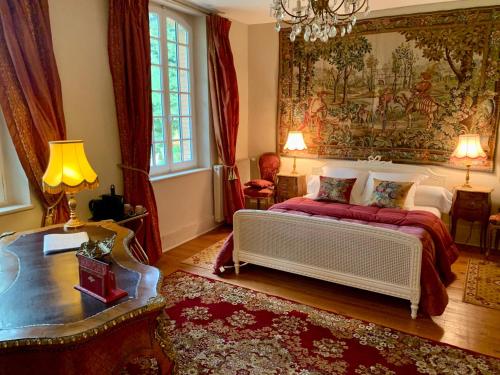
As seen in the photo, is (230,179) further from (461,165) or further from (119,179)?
(461,165)

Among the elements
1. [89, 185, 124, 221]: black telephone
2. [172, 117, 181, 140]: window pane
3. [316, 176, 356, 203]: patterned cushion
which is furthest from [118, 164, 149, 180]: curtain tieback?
[316, 176, 356, 203]: patterned cushion

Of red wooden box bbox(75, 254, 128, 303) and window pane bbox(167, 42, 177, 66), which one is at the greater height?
window pane bbox(167, 42, 177, 66)

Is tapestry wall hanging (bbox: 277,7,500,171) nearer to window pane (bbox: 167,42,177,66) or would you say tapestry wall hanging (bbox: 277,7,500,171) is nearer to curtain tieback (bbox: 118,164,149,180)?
window pane (bbox: 167,42,177,66)

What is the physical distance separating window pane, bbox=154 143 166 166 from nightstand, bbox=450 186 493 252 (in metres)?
3.30

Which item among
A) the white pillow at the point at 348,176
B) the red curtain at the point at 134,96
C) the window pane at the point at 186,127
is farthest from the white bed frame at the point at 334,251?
the window pane at the point at 186,127

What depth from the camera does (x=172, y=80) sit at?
444 centimetres

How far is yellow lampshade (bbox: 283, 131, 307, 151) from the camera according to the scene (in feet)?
16.6

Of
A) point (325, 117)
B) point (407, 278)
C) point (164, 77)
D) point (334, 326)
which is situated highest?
point (164, 77)

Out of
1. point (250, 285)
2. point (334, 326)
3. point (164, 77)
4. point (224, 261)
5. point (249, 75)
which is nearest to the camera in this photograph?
point (334, 326)

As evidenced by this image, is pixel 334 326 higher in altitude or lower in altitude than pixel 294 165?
lower

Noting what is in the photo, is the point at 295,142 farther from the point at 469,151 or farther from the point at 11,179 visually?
the point at 11,179

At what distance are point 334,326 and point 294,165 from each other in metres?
2.85

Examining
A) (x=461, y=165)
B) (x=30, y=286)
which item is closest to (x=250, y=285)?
(x=30, y=286)

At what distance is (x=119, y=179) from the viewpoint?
3.62 meters
